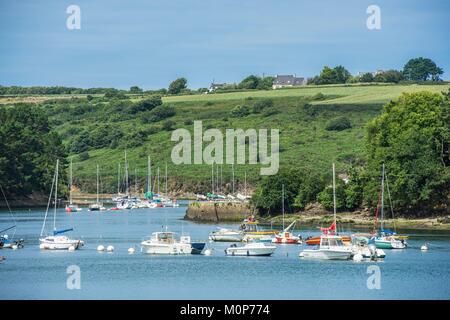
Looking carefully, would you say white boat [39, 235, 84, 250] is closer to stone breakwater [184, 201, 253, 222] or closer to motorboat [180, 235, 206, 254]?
motorboat [180, 235, 206, 254]

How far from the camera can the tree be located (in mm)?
117750

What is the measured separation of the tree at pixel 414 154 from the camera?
117750 millimetres

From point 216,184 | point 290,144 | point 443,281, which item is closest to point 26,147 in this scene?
point 216,184

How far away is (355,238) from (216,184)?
9546 cm

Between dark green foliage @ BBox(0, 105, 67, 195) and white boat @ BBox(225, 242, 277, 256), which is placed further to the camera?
dark green foliage @ BBox(0, 105, 67, 195)

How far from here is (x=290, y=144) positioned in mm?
192500
